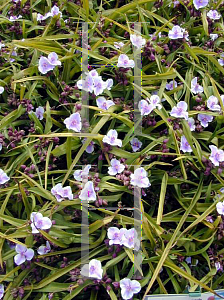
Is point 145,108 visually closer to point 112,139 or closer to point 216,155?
point 112,139

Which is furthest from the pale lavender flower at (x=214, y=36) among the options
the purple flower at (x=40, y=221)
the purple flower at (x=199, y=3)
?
the purple flower at (x=40, y=221)

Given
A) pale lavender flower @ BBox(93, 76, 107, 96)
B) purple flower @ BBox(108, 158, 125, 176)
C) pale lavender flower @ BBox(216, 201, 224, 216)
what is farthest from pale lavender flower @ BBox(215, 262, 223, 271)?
pale lavender flower @ BBox(93, 76, 107, 96)

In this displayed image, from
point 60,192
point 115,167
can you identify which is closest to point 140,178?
point 115,167

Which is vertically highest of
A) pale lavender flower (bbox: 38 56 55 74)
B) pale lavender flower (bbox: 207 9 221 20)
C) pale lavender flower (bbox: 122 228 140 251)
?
pale lavender flower (bbox: 207 9 221 20)

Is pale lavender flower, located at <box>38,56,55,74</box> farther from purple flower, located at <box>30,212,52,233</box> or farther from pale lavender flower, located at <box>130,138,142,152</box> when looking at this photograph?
purple flower, located at <box>30,212,52,233</box>

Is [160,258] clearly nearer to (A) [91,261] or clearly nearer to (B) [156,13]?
(A) [91,261]

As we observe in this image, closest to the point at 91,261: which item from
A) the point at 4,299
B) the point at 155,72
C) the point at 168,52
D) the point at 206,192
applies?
the point at 4,299
